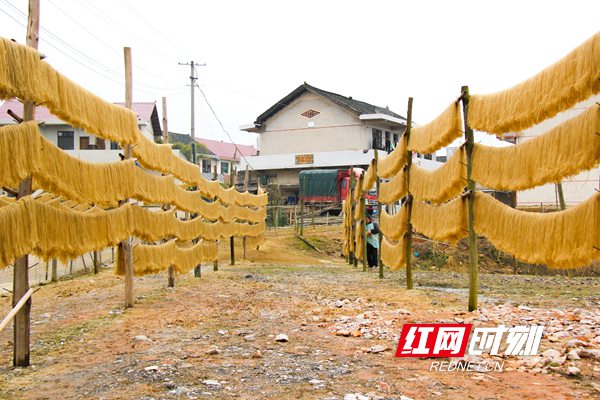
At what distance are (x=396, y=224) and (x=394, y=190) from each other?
3.08ft

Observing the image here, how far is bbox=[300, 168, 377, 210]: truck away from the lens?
1495 inches

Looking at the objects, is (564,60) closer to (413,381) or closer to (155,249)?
(413,381)

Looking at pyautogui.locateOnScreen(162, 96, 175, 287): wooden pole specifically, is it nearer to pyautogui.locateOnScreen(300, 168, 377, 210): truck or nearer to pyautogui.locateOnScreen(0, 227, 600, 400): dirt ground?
pyautogui.locateOnScreen(0, 227, 600, 400): dirt ground

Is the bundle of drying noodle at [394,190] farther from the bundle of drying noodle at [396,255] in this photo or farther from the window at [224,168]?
the window at [224,168]

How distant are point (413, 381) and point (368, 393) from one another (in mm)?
520

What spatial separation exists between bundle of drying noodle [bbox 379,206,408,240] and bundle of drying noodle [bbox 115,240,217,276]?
4.47 metres

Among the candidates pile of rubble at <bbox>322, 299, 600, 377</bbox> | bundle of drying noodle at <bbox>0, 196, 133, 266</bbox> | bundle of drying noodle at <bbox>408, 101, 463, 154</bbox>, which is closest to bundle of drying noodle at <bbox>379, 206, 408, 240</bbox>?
bundle of drying noodle at <bbox>408, 101, 463, 154</bbox>

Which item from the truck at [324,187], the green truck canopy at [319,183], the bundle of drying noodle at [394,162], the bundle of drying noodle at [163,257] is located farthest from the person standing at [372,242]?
the green truck canopy at [319,183]

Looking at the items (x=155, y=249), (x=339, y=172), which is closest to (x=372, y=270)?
(x=155, y=249)

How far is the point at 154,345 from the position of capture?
22.4 feet

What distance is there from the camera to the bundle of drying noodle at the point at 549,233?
5.25 meters

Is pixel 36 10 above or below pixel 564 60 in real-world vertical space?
above

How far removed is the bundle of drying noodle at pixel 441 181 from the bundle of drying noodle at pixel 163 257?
499 centimetres

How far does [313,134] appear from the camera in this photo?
1748 inches
